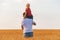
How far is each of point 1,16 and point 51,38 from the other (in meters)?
1.49

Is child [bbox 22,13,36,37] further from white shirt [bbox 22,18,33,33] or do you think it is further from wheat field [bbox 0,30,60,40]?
wheat field [bbox 0,30,60,40]

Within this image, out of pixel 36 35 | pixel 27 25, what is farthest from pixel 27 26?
pixel 36 35

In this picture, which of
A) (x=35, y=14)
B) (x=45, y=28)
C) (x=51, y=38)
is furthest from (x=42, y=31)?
(x=51, y=38)

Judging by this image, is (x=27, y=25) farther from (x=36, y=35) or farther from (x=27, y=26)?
(x=36, y=35)

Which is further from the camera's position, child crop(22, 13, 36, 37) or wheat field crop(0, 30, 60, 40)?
wheat field crop(0, 30, 60, 40)

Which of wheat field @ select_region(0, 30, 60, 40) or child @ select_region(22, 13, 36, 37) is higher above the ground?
child @ select_region(22, 13, 36, 37)

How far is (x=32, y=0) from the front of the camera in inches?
179

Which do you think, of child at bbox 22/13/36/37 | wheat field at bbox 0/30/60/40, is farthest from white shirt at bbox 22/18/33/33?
wheat field at bbox 0/30/60/40

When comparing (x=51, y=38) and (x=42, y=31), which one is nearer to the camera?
(x=51, y=38)

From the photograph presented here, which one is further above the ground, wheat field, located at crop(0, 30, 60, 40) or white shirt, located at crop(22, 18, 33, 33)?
white shirt, located at crop(22, 18, 33, 33)

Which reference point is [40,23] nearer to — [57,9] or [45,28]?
[45,28]

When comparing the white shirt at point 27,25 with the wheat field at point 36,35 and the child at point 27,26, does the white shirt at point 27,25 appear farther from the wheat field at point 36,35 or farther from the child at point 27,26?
the wheat field at point 36,35

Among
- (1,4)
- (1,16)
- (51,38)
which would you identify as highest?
(1,4)

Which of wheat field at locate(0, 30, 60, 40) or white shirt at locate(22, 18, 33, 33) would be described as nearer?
white shirt at locate(22, 18, 33, 33)
